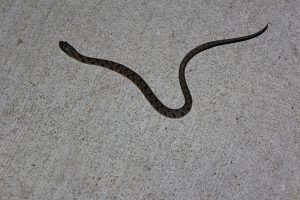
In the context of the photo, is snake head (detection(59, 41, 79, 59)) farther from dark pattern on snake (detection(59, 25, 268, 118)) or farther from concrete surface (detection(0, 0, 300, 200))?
concrete surface (detection(0, 0, 300, 200))

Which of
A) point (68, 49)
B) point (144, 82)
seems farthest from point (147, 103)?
point (68, 49)

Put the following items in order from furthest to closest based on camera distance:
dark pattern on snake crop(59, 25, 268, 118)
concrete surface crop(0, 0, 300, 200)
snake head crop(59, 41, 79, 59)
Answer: snake head crop(59, 41, 79, 59) < dark pattern on snake crop(59, 25, 268, 118) < concrete surface crop(0, 0, 300, 200)

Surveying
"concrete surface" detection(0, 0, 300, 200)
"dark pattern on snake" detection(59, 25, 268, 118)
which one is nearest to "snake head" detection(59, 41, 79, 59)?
"dark pattern on snake" detection(59, 25, 268, 118)

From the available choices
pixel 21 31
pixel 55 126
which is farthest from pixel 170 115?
pixel 21 31

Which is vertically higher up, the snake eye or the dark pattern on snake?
the snake eye

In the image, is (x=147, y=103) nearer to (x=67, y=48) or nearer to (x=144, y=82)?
(x=144, y=82)

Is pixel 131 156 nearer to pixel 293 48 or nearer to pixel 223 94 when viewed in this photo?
pixel 223 94

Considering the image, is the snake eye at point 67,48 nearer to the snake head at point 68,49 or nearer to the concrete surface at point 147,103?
the snake head at point 68,49
